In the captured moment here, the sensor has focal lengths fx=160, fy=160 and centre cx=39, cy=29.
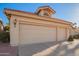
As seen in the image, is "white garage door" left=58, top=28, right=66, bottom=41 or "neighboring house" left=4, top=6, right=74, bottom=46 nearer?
"neighboring house" left=4, top=6, right=74, bottom=46

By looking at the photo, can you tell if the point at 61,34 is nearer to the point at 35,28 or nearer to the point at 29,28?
the point at 35,28

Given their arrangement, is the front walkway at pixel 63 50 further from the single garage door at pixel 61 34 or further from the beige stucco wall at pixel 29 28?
the beige stucco wall at pixel 29 28

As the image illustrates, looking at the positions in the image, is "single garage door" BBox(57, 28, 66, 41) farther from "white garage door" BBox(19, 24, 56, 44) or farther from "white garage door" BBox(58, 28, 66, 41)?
"white garage door" BBox(19, 24, 56, 44)

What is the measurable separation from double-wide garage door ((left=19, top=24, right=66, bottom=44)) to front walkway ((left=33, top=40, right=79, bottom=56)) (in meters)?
0.70

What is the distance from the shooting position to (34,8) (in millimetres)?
10141

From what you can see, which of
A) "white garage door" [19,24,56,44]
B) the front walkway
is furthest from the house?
the front walkway

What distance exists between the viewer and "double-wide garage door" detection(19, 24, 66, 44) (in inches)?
401

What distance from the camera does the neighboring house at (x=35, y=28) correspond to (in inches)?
400

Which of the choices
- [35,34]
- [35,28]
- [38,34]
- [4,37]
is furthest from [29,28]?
[4,37]

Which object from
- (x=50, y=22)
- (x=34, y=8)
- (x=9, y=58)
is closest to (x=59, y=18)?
(x=50, y=22)

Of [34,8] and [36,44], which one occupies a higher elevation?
[34,8]

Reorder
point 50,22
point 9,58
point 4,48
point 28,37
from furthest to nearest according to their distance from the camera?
point 50,22 < point 28,37 < point 4,48 < point 9,58

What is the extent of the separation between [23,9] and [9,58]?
3392 mm

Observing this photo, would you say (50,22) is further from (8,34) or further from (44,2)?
(8,34)
